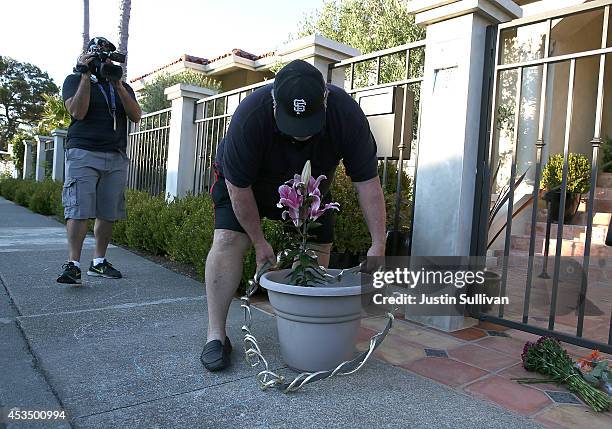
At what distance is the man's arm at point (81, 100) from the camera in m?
3.24

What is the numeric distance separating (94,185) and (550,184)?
16.4 feet

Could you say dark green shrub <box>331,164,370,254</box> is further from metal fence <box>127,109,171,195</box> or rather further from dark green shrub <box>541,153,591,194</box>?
dark green shrub <box>541,153,591,194</box>

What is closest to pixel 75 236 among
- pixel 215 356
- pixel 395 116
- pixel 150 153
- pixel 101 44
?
pixel 101 44

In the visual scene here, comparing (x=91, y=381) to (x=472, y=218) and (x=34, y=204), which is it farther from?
(x=34, y=204)

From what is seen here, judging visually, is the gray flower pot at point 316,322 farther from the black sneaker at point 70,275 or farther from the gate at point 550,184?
the black sneaker at point 70,275

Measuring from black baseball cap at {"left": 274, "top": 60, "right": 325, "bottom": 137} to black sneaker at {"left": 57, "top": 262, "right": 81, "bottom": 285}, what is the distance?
216 centimetres

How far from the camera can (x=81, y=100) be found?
3.27m

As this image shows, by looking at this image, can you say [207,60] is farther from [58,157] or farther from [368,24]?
Answer: [368,24]

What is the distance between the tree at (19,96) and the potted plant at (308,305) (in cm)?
4048

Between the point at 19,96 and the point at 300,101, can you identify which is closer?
the point at 300,101

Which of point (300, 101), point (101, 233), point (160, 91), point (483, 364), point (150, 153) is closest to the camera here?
point (300, 101)

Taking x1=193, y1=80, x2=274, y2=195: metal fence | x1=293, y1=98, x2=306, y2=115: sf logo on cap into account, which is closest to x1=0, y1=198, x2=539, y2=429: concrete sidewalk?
x1=293, y1=98, x2=306, y2=115: sf logo on cap

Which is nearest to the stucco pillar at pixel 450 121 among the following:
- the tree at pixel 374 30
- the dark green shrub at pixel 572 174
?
the dark green shrub at pixel 572 174

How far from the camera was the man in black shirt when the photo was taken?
71.2 inches
